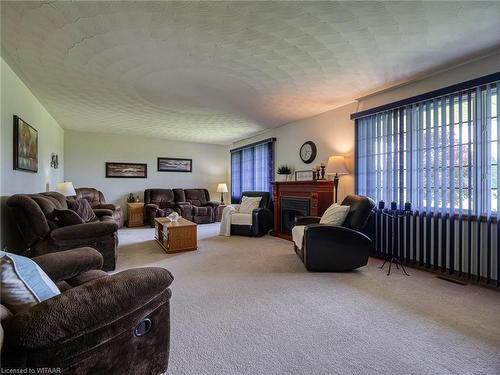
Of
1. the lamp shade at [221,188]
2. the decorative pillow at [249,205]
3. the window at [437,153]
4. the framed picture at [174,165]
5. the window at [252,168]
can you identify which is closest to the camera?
the window at [437,153]

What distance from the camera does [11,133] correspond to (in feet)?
9.52

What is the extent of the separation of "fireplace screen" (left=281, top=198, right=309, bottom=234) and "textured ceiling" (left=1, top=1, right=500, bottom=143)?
5.91 ft

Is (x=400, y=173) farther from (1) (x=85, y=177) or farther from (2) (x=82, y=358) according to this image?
(1) (x=85, y=177)

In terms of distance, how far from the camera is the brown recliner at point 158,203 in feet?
21.5

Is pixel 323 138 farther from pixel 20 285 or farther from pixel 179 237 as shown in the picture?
pixel 20 285

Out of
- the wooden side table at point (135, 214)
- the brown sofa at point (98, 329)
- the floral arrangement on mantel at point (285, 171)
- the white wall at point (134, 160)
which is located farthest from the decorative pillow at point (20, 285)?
the white wall at point (134, 160)

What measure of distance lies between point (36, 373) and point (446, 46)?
3.71m

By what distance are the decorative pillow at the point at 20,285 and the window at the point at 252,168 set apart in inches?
206

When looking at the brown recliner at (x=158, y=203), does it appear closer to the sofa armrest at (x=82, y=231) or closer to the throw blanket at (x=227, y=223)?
the throw blanket at (x=227, y=223)

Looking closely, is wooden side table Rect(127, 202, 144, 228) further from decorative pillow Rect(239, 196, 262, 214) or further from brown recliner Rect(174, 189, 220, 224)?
decorative pillow Rect(239, 196, 262, 214)

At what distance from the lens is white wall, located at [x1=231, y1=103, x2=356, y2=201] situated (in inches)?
169

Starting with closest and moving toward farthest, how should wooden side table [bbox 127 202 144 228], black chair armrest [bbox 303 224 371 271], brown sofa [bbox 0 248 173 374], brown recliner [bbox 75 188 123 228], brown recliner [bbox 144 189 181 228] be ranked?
brown sofa [bbox 0 248 173 374]
black chair armrest [bbox 303 224 371 271]
brown recliner [bbox 75 188 123 228]
brown recliner [bbox 144 189 181 228]
wooden side table [bbox 127 202 144 228]

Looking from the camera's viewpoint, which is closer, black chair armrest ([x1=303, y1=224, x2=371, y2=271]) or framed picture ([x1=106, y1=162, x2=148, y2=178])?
black chair armrest ([x1=303, y1=224, x2=371, y2=271])

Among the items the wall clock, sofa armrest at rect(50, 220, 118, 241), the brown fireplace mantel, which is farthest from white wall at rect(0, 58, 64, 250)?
the wall clock
